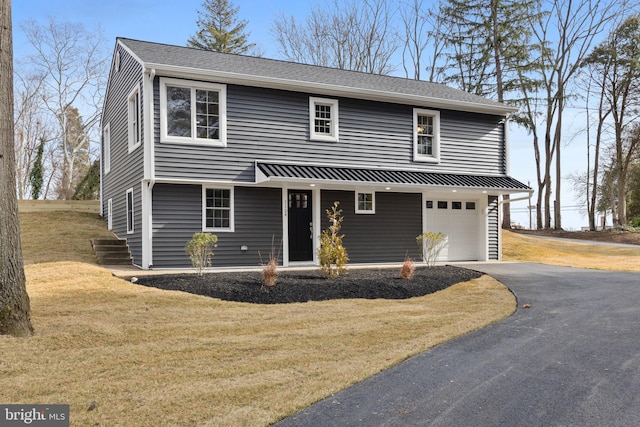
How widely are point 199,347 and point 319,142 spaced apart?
357 inches

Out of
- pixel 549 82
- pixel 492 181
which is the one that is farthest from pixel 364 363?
pixel 549 82

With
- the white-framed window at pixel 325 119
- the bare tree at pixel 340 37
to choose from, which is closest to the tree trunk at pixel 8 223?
the white-framed window at pixel 325 119

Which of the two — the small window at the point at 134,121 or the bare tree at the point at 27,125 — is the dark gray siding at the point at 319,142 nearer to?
the small window at the point at 134,121

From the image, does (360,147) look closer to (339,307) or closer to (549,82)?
(339,307)

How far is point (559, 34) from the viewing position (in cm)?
2977

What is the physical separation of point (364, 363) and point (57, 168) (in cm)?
3429

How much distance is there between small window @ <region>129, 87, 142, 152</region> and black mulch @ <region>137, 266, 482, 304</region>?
477cm

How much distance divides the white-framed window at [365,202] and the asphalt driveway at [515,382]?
7.36 meters

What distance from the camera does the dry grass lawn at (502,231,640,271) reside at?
17.1 metres

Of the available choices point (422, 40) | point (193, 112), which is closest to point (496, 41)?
point (422, 40)

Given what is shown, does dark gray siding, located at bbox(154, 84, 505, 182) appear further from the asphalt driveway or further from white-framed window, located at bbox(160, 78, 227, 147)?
the asphalt driveway

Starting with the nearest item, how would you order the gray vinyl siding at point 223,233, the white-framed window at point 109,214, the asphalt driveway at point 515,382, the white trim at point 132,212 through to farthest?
the asphalt driveway at point 515,382 < the gray vinyl siding at point 223,233 < the white trim at point 132,212 < the white-framed window at point 109,214

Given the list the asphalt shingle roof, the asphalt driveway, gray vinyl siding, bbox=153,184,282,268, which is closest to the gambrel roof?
the asphalt shingle roof

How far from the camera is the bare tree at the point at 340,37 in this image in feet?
94.8
